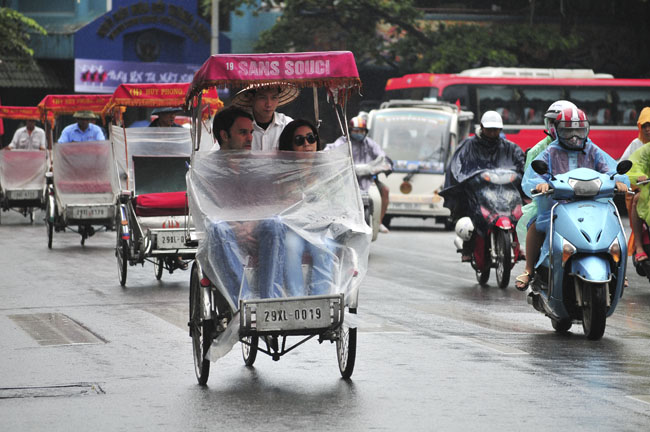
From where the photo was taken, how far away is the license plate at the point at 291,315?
6715mm

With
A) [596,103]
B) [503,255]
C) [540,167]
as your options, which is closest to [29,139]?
[503,255]

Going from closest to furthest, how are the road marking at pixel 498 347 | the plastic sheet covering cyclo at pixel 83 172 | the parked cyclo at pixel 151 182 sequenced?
the road marking at pixel 498 347 < the parked cyclo at pixel 151 182 < the plastic sheet covering cyclo at pixel 83 172

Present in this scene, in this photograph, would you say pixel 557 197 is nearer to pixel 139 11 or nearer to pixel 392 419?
pixel 392 419

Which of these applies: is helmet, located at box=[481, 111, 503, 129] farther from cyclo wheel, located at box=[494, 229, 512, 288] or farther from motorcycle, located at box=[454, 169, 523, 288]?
cyclo wheel, located at box=[494, 229, 512, 288]

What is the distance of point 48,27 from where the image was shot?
3806 cm

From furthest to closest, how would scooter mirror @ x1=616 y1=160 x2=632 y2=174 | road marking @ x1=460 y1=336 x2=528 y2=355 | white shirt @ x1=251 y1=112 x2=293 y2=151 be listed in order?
scooter mirror @ x1=616 y1=160 x2=632 y2=174 → road marking @ x1=460 y1=336 x2=528 y2=355 → white shirt @ x1=251 y1=112 x2=293 y2=151

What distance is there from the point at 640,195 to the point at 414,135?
1324 centimetres

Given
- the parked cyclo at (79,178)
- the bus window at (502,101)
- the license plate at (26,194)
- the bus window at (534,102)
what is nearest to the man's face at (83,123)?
the parked cyclo at (79,178)

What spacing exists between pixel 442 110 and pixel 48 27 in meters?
16.6

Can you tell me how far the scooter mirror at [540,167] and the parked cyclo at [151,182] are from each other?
13.1ft

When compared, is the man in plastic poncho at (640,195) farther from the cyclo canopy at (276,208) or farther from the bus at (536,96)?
the bus at (536,96)

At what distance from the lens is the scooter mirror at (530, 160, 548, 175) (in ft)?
29.9

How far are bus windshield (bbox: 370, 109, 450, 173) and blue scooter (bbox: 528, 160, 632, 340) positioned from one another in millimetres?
15983

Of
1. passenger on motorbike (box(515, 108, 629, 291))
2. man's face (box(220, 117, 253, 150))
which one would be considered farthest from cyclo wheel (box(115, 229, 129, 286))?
man's face (box(220, 117, 253, 150))
